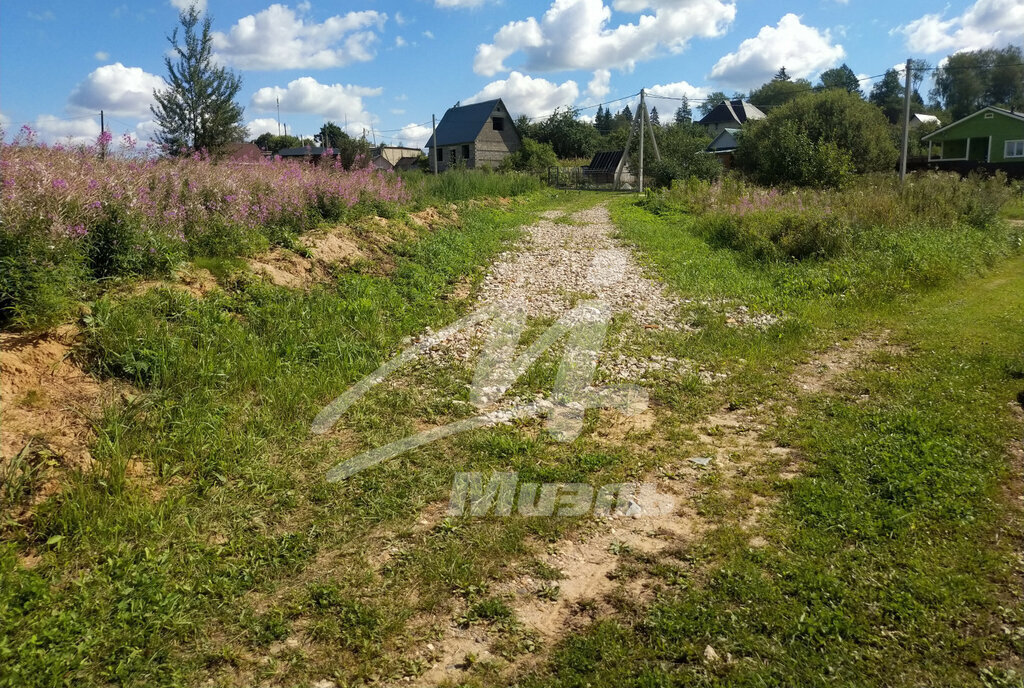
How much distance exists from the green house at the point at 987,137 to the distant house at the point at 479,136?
1093 inches

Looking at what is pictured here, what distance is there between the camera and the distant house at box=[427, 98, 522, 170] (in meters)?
47.7

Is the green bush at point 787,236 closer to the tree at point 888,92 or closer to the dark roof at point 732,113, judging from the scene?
the dark roof at point 732,113

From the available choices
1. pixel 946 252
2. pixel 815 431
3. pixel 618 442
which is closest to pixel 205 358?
pixel 618 442

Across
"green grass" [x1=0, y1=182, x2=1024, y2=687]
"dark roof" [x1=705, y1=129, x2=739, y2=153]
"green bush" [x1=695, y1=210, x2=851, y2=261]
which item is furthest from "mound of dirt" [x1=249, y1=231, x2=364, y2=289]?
"dark roof" [x1=705, y1=129, x2=739, y2=153]

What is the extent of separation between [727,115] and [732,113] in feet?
3.36

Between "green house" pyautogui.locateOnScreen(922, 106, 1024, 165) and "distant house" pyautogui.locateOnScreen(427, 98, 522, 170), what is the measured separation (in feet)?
91.1

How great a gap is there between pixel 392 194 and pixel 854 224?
31.2 ft

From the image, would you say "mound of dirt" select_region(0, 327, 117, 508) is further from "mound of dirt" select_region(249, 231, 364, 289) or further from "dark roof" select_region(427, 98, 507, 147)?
"dark roof" select_region(427, 98, 507, 147)

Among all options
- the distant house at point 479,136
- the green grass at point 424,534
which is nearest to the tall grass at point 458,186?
the green grass at point 424,534

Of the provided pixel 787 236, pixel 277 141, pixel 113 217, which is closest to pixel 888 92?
pixel 277 141

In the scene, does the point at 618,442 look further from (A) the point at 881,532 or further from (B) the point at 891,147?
(B) the point at 891,147

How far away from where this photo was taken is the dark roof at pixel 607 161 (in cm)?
3694

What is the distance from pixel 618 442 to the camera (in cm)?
503

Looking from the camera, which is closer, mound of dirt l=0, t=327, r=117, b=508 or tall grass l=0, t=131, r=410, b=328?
mound of dirt l=0, t=327, r=117, b=508
